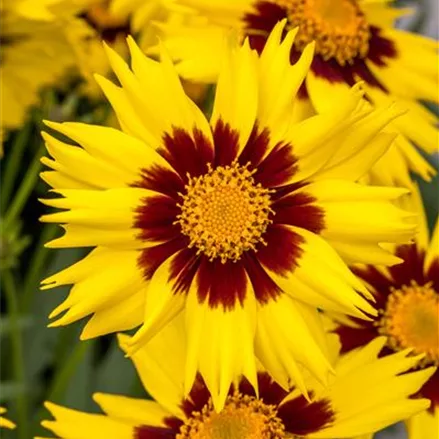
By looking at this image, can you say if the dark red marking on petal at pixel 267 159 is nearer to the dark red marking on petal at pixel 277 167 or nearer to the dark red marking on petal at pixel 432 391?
the dark red marking on petal at pixel 277 167

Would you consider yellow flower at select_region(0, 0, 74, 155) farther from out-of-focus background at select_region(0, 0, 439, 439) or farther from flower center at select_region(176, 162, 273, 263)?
flower center at select_region(176, 162, 273, 263)

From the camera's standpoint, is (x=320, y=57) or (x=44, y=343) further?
(x=44, y=343)

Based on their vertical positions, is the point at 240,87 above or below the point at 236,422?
above

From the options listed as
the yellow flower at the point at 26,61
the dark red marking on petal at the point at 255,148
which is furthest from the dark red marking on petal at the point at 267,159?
the yellow flower at the point at 26,61

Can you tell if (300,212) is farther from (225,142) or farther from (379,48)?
(379,48)

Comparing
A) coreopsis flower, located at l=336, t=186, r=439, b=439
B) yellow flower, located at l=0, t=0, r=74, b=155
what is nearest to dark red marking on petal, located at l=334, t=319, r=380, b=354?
coreopsis flower, located at l=336, t=186, r=439, b=439

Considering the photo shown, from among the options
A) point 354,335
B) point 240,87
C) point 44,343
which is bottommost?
point 44,343

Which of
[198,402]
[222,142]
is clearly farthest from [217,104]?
[198,402]

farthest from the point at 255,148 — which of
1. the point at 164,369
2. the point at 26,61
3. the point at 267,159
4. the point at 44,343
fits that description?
the point at 44,343
